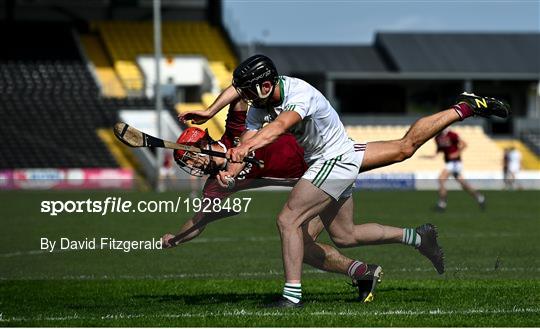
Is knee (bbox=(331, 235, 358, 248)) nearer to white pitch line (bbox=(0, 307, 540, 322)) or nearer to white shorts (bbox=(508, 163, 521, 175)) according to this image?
white pitch line (bbox=(0, 307, 540, 322))

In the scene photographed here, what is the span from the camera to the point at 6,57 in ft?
167

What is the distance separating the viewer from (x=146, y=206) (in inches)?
441

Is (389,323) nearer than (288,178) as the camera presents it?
Yes

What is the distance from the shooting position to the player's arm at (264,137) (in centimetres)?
866

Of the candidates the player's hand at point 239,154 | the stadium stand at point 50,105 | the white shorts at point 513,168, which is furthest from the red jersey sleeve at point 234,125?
the white shorts at point 513,168

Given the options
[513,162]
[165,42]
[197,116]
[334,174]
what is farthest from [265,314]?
[165,42]

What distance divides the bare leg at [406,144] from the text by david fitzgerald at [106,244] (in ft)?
7.53

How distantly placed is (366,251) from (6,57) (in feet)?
127

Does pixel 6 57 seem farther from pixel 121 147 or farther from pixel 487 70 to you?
pixel 487 70

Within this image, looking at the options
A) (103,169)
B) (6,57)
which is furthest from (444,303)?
(6,57)

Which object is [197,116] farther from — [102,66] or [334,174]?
[102,66]

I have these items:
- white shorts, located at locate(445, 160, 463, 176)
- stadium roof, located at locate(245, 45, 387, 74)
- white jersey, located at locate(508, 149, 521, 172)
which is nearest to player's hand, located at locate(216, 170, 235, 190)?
white shorts, located at locate(445, 160, 463, 176)

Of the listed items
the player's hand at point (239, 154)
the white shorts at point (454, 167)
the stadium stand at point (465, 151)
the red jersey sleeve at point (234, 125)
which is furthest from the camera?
the stadium stand at point (465, 151)

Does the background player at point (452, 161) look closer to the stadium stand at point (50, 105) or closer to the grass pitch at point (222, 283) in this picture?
the grass pitch at point (222, 283)
